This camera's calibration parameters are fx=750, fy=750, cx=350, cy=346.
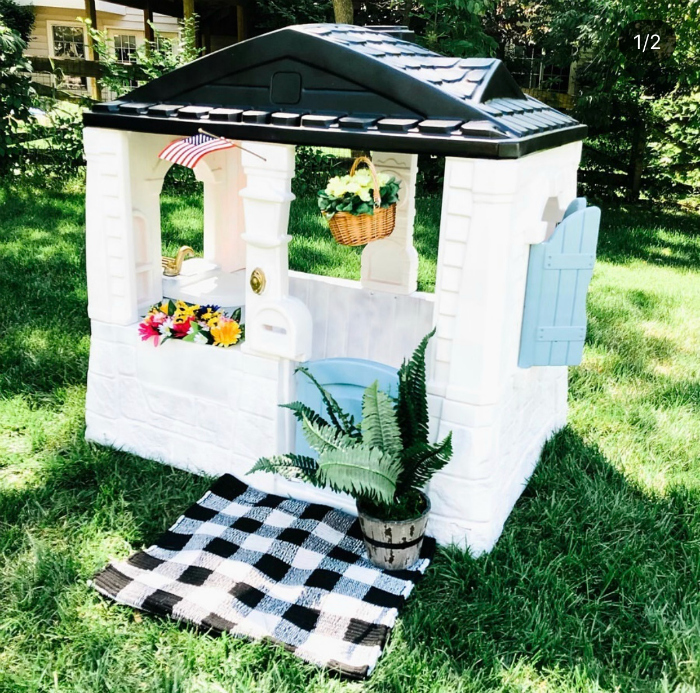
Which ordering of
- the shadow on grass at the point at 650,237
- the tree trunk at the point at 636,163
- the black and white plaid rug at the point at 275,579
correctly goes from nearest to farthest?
the black and white plaid rug at the point at 275,579
the shadow on grass at the point at 650,237
the tree trunk at the point at 636,163

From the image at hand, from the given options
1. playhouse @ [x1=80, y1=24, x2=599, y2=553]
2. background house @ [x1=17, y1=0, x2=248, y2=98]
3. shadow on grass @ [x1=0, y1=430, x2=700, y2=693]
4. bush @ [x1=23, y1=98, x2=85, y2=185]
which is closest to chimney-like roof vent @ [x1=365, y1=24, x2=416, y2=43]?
playhouse @ [x1=80, y1=24, x2=599, y2=553]

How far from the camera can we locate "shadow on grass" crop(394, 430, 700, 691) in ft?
8.15

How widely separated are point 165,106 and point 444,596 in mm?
2279

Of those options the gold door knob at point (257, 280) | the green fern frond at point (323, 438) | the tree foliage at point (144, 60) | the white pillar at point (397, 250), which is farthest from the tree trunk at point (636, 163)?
the green fern frond at point (323, 438)

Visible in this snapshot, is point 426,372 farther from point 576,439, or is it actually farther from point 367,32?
point 367,32

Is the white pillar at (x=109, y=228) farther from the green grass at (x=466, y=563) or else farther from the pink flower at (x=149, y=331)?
the green grass at (x=466, y=563)

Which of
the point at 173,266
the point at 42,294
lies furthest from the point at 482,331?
the point at 42,294

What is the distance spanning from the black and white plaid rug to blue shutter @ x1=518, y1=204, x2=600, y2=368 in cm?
92

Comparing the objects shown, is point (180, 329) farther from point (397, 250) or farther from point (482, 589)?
point (482, 589)

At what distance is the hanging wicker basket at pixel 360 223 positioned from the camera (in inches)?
121

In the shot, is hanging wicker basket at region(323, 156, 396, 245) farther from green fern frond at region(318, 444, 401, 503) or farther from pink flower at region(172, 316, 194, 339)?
green fern frond at region(318, 444, 401, 503)

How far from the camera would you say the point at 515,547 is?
3.02 m

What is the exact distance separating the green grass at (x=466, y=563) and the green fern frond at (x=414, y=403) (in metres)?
0.53

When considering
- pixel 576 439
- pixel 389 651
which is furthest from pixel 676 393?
pixel 389 651
